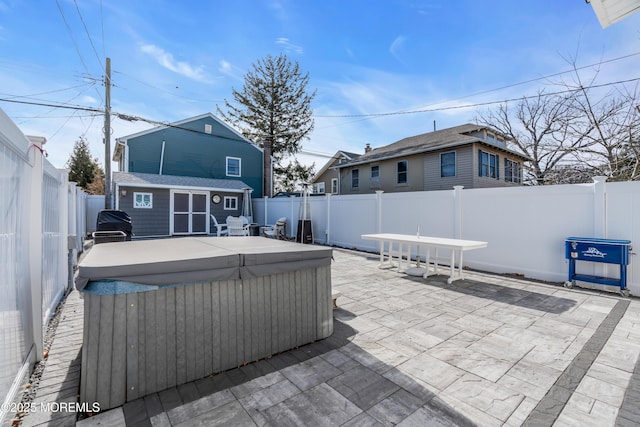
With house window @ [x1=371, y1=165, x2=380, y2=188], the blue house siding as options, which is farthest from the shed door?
house window @ [x1=371, y1=165, x2=380, y2=188]

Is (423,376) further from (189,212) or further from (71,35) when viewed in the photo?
(71,35)

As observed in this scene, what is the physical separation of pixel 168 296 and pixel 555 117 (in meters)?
16.8

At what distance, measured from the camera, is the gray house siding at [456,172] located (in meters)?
11.9

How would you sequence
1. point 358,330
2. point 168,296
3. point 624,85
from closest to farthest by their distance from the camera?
point 168,296, point 358,330, point 624,85

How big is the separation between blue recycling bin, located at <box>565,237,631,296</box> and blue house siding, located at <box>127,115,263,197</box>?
13996 millimetres

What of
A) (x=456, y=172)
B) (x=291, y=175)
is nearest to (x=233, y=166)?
(x=291, y=175)

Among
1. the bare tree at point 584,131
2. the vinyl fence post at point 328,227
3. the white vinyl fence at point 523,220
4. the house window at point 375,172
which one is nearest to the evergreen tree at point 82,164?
the house window at point 375,172

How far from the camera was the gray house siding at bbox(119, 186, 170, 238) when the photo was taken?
11164mm

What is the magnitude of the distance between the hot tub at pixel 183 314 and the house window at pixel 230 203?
37.4ft

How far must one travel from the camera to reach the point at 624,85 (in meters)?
8.48

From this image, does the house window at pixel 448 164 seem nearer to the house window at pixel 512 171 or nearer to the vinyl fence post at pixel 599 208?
the house window at pixel 512 171

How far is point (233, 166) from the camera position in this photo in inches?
614

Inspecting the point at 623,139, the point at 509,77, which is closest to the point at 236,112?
the point at 509,77

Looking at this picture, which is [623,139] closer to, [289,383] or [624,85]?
[624,85]
